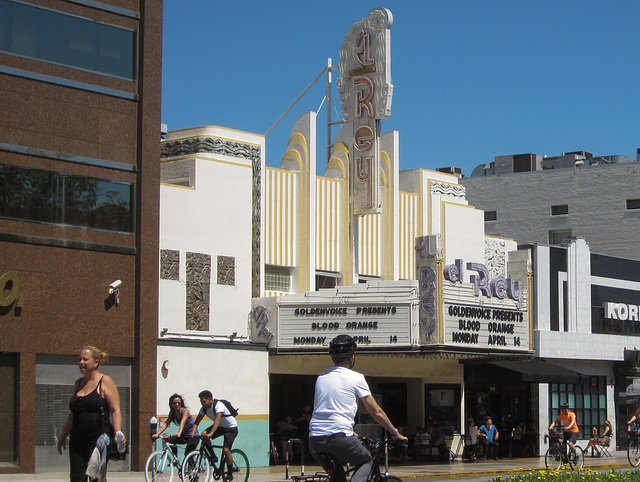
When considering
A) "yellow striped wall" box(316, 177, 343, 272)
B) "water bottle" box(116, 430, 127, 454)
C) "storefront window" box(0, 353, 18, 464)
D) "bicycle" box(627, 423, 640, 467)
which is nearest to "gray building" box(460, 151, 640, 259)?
"yellow striped wall" box(316, 177, 343, 272)

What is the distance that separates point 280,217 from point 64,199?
325 inches

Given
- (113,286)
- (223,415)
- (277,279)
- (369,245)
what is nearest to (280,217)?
(277,279)

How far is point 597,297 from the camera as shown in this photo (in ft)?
139

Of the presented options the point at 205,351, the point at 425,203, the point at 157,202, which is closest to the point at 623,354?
the point at 425,203

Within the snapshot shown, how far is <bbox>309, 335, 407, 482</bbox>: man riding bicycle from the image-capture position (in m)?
10.4

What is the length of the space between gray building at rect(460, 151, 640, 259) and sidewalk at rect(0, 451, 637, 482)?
1925 centimetres

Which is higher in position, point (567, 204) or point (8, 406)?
point (567, 204)

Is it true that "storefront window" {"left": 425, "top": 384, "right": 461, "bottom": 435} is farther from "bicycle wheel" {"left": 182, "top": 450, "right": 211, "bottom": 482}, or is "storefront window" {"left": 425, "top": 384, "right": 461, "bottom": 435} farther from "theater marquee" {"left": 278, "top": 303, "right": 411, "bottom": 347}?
"bicycle wheel" {"left": 182, "top": 450, "right": 211, "bottom": 482}

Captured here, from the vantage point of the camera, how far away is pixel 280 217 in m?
32.1

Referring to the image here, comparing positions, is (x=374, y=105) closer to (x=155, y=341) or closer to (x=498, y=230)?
(x=155, y=341)

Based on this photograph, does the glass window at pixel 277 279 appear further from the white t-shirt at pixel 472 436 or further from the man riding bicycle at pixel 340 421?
the man riding bicycle at pixel 340 421

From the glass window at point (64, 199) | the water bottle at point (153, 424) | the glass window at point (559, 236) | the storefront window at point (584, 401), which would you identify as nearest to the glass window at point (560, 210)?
the glass window at point (559, 236)

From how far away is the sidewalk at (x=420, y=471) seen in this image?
76.9 ft

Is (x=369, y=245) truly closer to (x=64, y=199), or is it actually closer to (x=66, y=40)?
(x=64, y=199)
